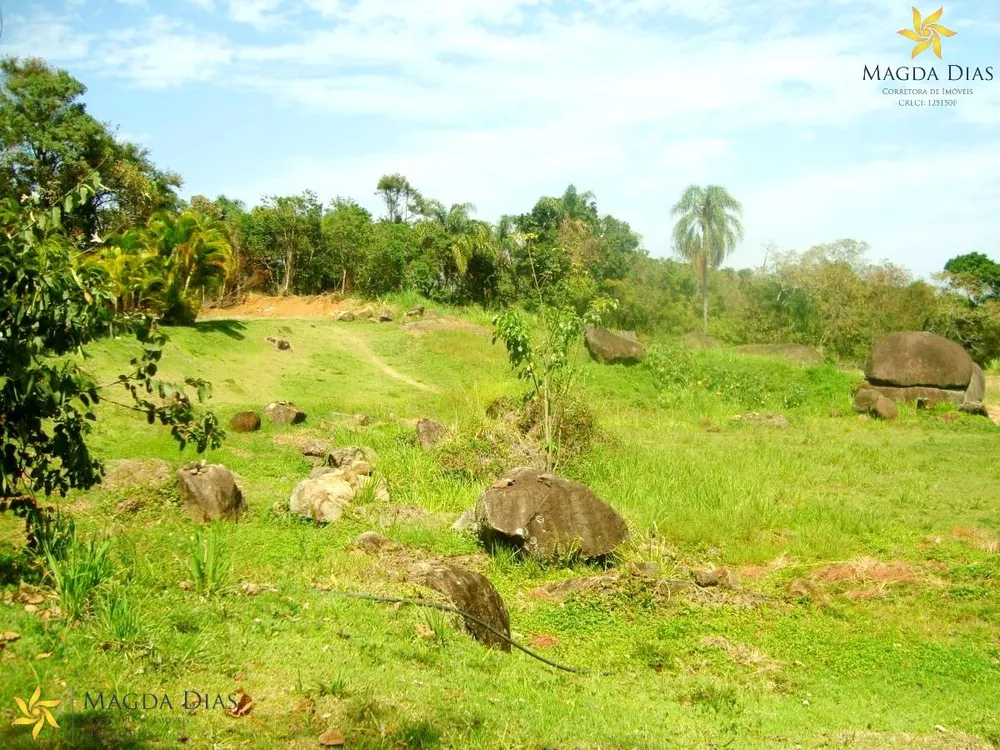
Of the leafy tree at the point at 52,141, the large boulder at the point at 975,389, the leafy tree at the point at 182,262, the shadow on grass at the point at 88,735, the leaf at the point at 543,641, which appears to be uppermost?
the leafy tree at the point at 52,141

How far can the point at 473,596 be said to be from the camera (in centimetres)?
628

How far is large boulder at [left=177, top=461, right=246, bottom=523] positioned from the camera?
8531 millimetres

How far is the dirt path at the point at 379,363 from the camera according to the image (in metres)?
18.6

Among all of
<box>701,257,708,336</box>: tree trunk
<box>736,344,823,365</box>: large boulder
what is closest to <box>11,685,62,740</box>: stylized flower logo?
<box>736,344,823,365</box>: large boulder

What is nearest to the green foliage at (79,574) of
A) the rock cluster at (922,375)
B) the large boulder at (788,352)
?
the rock cluster at (922,375)

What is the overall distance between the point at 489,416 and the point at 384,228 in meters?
14.6

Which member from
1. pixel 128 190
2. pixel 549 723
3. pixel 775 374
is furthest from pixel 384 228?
pixel 549 723

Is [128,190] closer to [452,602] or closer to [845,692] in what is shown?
[452,602]

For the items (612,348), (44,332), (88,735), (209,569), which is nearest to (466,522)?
(209,569)

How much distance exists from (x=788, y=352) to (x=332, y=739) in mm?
21199

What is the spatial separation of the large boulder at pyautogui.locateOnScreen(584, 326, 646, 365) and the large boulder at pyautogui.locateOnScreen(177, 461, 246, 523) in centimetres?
1360

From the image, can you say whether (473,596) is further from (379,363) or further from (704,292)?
(704,292)

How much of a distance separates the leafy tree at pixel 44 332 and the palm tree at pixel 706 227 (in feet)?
72.4

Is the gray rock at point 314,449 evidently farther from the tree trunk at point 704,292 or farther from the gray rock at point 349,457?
the tree trunk at point 704,292
